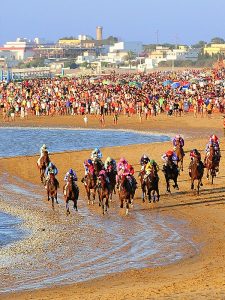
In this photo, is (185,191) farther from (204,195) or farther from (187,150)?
(187,150)

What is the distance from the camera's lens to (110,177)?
24938mm

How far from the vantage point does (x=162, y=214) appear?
77.3 feet

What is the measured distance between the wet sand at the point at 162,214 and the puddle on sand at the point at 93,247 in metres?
0.16

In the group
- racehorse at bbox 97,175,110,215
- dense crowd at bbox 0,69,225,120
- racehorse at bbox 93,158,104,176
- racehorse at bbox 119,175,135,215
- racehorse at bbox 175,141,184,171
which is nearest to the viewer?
racehorse at bbox 119,175,135,215

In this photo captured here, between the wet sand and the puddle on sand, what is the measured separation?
0.16 metres

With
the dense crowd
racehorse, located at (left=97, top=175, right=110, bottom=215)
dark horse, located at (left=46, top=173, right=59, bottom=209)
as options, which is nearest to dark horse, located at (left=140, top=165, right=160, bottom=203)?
racehorse, located at (left=97, top=175, right=110, bottom=215)

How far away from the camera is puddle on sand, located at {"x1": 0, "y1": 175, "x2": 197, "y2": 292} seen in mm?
16938

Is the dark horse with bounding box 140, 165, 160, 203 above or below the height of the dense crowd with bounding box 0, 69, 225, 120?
above

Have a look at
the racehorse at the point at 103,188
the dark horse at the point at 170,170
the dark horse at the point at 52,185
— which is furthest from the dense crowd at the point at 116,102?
the racehorse at the point at 103,188

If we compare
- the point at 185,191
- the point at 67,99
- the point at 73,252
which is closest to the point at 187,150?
the point at 185,191

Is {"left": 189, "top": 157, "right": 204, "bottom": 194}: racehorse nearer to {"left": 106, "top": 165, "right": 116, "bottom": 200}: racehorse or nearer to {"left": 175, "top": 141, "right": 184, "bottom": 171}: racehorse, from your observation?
{"left": 106, "top": 165, "right": 116, "bottom": 200}: racehorse

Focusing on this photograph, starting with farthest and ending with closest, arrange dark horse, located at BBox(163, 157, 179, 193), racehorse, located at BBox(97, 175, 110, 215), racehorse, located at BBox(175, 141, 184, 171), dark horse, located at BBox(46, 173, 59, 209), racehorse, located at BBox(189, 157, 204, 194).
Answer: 1. racehorse, located at BBox(175, 141, 184, 171)
2. dark horse, located at BBox(163, 157, 179, 193)
3. racehorse, located at BBox(189, 157, 204, 194)
4. dark horse, located at BBox(46, 173, 59, 209)
5. racehorse, located at BBox(97, 175, 110, 215)

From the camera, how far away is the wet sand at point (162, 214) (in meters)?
14.9

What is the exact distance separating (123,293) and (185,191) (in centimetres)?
1232
